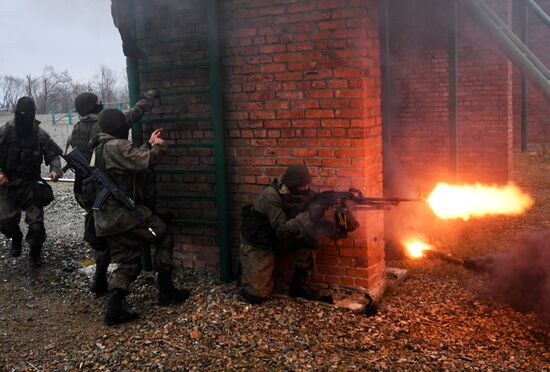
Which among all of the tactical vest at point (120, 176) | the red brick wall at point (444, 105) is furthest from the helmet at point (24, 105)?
the red brick wall at point (444, 105)

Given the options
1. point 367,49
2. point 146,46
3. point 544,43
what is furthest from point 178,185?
point 544,43

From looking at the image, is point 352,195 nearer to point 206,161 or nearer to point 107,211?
point 206,161

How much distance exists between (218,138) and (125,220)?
1.22 meters

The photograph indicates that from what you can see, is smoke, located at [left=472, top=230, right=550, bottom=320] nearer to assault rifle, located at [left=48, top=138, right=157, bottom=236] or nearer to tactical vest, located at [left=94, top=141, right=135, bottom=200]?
assault rifle, located at [left=48, top=138, right=157, bottom=236]

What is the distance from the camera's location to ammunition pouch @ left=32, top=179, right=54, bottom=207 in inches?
281

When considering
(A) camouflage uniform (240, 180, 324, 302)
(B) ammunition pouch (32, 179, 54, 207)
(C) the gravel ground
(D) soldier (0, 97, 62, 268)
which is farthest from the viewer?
(B) ammunition pouch (32, 179, 54, 207)

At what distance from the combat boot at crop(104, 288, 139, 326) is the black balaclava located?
2759 millimetres

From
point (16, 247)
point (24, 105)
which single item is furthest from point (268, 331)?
point (16, 247)

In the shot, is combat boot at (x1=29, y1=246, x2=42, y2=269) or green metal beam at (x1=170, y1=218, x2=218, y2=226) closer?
green metal beam at (x1=170, y1=218, x2=218, y2=226)

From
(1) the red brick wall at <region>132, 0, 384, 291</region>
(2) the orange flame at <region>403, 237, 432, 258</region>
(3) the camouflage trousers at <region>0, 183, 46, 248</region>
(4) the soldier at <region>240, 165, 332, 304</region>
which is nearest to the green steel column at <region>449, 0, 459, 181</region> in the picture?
(2) the orange flame at <region>403, 237, 432, 258</region>

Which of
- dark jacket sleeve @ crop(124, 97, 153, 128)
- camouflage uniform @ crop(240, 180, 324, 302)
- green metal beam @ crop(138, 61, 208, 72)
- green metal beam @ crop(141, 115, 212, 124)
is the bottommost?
camouflage uniform @ crop(240, 180, 324, 302)

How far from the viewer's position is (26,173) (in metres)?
7.02

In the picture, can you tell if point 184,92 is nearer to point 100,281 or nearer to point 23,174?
point 100,281

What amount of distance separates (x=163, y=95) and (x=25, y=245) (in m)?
3.54
